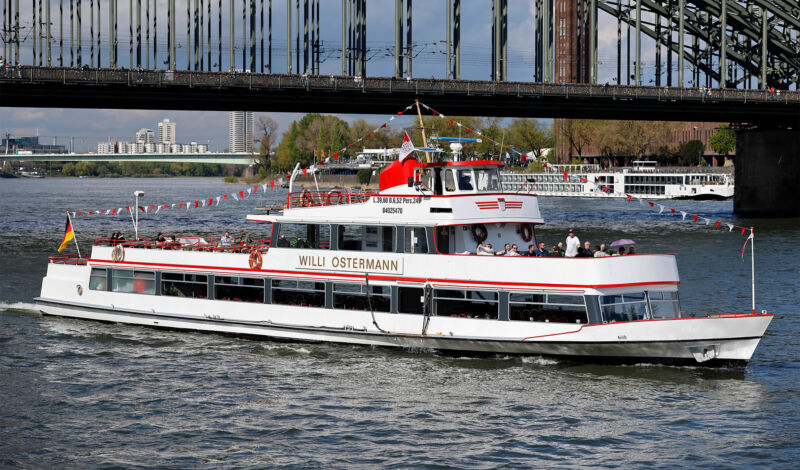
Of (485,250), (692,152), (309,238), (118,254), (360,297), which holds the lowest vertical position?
(360,297)

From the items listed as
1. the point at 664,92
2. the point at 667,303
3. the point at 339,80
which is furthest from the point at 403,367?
the point at 664,92

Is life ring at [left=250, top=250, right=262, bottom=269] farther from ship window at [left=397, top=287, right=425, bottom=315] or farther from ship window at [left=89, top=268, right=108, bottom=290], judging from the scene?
ship window at [left=89, top=268, right=108, bottom=290]

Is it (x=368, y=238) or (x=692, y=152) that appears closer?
(x=368, y=238)

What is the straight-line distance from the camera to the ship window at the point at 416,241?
2995 centimetres

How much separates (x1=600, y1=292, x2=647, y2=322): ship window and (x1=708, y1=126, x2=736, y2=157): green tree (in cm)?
15268

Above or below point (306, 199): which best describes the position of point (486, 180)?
above

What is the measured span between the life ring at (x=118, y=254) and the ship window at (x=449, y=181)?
39.2ft

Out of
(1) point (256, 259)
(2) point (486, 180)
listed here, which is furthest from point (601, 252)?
(1) point (256, 259)

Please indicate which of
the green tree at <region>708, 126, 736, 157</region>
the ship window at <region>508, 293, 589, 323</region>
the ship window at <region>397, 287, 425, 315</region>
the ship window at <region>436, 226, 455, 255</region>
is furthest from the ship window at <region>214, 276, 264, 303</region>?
the green tree at <region>708, 126, 736, 157</region>

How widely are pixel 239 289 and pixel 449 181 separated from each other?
304 inches

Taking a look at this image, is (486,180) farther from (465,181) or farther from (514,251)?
(514,251)

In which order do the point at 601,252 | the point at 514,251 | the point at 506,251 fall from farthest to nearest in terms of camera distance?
the point at 506,251 → the point at 514,251 → the point at 601,252

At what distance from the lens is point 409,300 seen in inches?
1179

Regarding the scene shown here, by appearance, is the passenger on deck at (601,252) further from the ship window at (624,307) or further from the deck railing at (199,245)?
the deck railing at (199,245)
